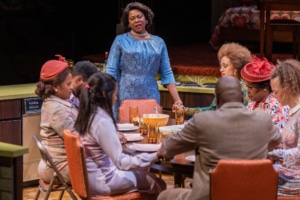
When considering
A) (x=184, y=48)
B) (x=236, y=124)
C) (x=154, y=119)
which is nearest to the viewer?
(x=236, y=124)

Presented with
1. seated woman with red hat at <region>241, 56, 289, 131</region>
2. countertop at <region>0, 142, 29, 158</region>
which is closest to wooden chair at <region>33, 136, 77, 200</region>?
countertop at <region>0, 142, 29, 158</region>

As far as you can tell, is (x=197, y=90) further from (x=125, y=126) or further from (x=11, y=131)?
(x=125, y=126)

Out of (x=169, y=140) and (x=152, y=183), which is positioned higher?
Answer: (x=169, y=140)

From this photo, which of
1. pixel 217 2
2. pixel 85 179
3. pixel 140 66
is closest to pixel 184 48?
pixel 217 2

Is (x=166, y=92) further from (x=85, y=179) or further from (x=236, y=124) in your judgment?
(x=236, y=124)

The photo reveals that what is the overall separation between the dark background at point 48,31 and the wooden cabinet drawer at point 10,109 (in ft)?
2.24

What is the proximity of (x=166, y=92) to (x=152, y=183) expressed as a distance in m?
2.82

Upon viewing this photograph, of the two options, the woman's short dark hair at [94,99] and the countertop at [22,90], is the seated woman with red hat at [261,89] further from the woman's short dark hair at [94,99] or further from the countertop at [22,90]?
the countertop at [22,90]

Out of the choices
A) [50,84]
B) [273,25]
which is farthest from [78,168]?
[273,25]

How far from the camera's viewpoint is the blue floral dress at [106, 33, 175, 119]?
606 centimetres

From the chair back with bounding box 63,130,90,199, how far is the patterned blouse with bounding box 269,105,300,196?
1084mm

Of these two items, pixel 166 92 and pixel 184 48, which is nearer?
pixel 166 92

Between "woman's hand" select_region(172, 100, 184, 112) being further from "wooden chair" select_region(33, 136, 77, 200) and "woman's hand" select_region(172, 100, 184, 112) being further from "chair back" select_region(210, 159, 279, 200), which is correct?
"chair back" select_region(210, 159, 279, 200)

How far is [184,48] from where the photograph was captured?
9.86 m
